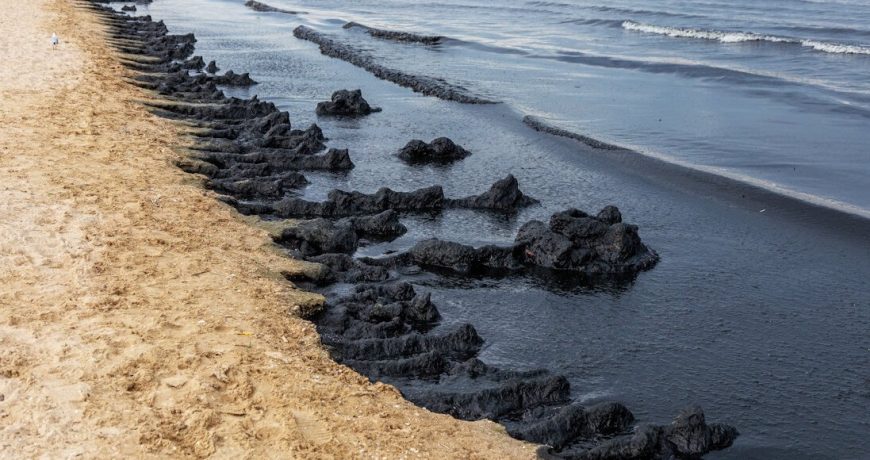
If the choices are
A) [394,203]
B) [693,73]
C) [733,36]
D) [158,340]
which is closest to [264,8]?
[733,36]

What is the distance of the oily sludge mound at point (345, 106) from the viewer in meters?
20.5

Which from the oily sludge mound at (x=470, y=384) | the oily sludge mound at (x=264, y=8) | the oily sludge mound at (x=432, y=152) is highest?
the oily sludge mound at (x=264, y=8)

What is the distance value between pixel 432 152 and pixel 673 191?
4560mm

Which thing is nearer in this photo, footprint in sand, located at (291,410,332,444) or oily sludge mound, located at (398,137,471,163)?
footprint in sand, located at (291,410,332,444)

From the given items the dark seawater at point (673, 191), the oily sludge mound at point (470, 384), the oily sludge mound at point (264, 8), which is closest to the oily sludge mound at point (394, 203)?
the dark seawater at point (673, 191)

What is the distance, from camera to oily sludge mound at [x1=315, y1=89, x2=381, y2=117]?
67.1 feet

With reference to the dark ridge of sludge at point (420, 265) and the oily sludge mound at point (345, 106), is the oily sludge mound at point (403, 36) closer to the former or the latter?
the oily sludge mound at point (345, 106)

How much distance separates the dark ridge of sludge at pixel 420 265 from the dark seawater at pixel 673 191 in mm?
379

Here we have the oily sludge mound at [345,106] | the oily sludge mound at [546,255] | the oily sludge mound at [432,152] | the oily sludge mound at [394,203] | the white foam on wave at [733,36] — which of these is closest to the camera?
the oily sludge mound at [546,255]

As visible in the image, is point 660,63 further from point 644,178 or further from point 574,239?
point 574,239

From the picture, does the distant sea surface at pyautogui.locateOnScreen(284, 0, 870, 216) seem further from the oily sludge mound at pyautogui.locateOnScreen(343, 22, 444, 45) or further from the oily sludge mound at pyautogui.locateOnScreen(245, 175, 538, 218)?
the oily sludge mound at pyautogui.locateOnScreen(245, 175, 538, 218)

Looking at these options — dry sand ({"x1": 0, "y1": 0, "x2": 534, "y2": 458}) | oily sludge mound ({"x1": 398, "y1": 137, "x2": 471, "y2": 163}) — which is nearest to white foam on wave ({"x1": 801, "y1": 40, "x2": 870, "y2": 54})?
oily sludge mound ({"x1": 398, "y1": 137, "x2": 471, "y2": 163})

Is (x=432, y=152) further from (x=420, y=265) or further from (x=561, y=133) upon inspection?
(x=420, y=265)

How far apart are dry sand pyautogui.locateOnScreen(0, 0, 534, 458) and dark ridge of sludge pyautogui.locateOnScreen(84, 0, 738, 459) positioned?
1.37ft
